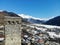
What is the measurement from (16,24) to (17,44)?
1.54m

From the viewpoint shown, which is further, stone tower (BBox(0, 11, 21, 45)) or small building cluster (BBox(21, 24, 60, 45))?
small building cluster (BBox(21, 24, 60, 45))

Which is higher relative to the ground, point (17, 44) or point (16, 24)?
point (16, 24)

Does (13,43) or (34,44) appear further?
(34,44)

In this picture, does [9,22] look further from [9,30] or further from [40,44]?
[40,44]

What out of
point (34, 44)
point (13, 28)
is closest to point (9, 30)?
point (13, 28)

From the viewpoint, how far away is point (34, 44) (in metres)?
29.0

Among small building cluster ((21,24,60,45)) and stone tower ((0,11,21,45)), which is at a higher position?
stone tower ((0,11,21,45))

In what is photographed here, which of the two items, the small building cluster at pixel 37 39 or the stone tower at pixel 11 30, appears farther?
the small building cluster at pixel 37 39

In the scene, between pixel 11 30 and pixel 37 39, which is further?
pixel 37 39

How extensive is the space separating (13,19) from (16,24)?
19.4 inches

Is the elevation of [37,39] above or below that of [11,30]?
below

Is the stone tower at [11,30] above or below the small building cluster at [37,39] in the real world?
above

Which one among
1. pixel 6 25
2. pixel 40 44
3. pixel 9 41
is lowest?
pixel 40 44

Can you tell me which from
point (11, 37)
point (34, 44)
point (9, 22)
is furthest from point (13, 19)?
point (34, 44)
